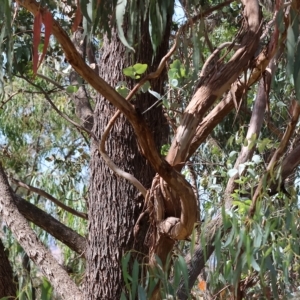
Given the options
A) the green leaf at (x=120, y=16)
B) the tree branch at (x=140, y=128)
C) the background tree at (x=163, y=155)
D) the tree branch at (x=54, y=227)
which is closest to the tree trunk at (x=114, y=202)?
the background tree at (x=163, y=155)

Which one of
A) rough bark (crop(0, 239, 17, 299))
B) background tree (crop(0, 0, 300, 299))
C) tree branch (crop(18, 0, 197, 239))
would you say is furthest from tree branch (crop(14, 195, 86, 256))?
tree branch (crop(18, 0, 197, 239))

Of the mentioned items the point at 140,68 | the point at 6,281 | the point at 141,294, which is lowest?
the point at 141,294

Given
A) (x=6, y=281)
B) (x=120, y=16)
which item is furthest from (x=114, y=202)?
(x=120, y=16)

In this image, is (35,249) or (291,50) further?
(35,249)

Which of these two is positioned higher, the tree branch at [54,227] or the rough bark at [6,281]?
the tree branch at [54,227]

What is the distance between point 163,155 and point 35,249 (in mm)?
513

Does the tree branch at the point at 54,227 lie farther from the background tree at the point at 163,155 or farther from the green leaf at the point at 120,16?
the green leaf at the point at 120,16

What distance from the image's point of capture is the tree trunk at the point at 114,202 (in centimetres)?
182

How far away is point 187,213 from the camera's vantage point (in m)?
A: 1.46

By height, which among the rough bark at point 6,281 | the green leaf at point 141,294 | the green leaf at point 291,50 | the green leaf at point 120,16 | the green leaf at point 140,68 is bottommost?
the green leaf at point 141,294

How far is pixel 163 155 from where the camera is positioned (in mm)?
2072

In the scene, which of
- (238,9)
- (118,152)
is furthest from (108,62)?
(238,9)

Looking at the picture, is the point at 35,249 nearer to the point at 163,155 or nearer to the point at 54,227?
the point at 54,227

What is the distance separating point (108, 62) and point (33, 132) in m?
2.63
